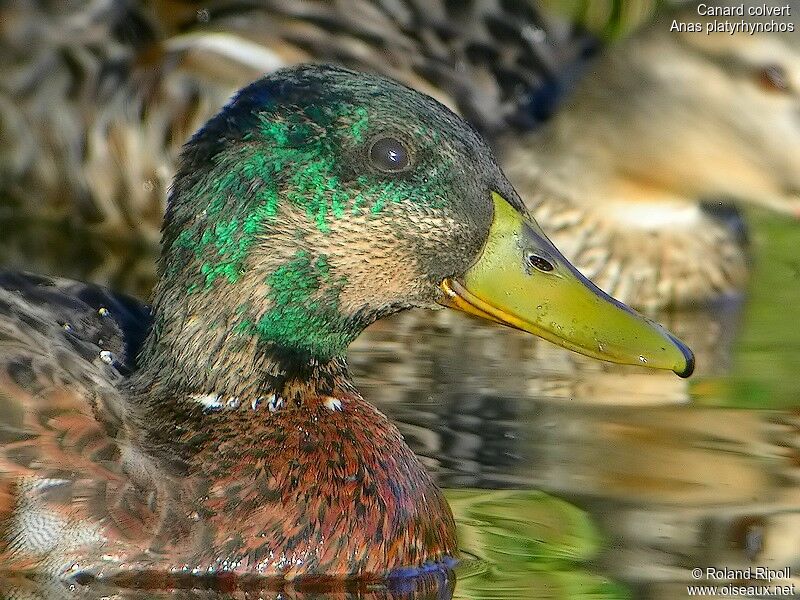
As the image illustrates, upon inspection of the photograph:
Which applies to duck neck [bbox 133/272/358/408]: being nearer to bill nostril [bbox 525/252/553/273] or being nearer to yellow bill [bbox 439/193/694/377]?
yellow bill [bbox 439/193/694/377]

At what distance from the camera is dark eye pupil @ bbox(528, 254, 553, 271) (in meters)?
6.04

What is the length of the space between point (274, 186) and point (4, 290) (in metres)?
1.02

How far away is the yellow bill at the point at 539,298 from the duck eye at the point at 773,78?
162 inches

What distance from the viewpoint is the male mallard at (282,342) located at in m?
5.73

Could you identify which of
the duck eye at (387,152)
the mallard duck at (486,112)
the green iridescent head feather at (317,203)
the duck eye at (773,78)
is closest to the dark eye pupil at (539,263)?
the green iridescent head feather at (317,203)

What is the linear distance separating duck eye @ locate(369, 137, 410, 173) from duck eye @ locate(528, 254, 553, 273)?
505 millimetres

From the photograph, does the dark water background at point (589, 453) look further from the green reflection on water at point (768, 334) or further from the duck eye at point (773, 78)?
the duck eye at point (773, 78)

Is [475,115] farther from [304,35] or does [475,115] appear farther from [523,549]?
[523,549]

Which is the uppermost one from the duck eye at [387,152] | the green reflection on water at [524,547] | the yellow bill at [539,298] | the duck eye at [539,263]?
the duck eye at [387,152]

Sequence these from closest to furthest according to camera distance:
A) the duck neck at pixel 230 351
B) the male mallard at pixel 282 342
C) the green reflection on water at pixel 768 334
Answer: the male mallard at pixel 282 342
the duck neck at pixel 230 351
the green reflection on water at pixel 768 334

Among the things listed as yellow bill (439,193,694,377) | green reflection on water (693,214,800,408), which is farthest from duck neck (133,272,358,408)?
green reflection on water (693,214,800,408)

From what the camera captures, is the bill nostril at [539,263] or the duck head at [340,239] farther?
the bill nostril at [539,263]

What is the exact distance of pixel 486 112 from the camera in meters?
10.7

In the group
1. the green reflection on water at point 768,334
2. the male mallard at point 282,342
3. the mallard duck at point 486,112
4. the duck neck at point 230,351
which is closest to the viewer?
the male mallard at point 282,342
